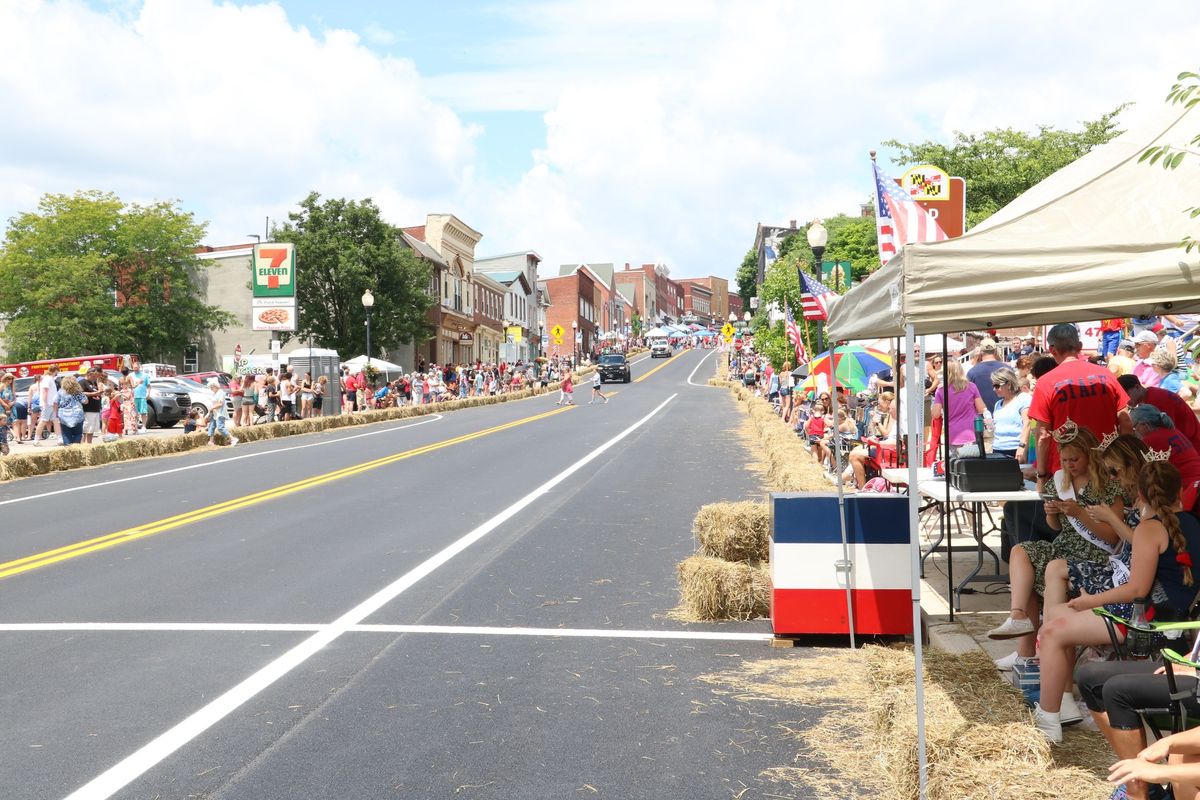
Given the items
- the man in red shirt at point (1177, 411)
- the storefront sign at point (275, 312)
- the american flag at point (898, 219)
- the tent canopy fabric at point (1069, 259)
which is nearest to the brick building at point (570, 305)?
the storefront sign at point (275, 312)

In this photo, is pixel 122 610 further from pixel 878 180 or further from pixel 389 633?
pixel 878 180

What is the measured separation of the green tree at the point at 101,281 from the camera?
61.1 m

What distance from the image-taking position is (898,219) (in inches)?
348

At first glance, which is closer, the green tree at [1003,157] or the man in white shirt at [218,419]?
the man in white shirt at [218,419]

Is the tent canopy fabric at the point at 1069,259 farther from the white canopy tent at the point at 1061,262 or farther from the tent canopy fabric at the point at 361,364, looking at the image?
the tent canopy fabric at the point at 361,364

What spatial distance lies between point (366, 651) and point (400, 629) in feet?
2.07

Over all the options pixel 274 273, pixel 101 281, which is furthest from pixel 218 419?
pixel 101 281

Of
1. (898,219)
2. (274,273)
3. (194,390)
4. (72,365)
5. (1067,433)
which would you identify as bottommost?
(1067,433)

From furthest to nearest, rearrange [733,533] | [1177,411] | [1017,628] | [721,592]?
[733,533]
[721,592]
[1177,411]
[1017,628]

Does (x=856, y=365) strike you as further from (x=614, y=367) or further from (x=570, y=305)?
(x=570, y=305)

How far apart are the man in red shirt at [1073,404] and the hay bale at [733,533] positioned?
270cm

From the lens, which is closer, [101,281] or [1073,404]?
[1073,404]

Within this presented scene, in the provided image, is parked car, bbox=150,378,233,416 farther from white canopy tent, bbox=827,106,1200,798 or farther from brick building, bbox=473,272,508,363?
brick building, bbox=473,272,508,363

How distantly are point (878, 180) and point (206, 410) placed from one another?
1182 inches
